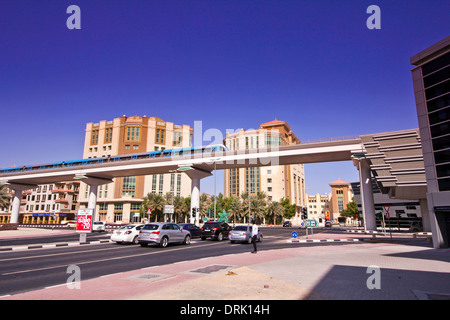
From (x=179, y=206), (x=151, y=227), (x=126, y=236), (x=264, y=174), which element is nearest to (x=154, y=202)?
(x=179, y=206)

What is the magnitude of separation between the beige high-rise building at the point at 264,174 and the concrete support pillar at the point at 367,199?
65073mm

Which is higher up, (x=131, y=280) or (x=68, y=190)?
(x=68, y=190)

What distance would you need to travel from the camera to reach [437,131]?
18844mm

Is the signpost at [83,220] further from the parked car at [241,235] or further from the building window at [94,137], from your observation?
the building window at [94,137]

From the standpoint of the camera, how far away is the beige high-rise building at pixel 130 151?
89.2 m

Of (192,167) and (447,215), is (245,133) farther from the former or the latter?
(447,215)

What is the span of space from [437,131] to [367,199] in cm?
2254

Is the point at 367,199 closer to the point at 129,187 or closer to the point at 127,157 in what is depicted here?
the point at 127,157

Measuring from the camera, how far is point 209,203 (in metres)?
85.8

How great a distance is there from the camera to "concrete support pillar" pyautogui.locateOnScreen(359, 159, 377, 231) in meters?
38.9

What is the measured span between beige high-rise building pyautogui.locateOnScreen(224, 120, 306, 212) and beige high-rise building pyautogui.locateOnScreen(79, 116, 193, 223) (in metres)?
27.9

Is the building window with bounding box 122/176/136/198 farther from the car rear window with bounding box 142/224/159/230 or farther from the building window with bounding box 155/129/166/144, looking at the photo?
the car rear window with bounding box 142/224/159/230
